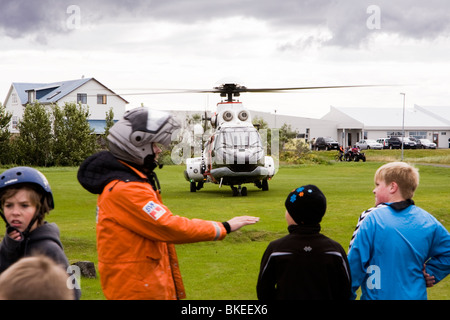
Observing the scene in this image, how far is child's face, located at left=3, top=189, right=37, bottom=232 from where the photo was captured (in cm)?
395

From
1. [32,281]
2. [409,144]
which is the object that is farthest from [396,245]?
[409,144]

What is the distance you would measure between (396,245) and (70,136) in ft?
157

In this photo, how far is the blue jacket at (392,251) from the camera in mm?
4230

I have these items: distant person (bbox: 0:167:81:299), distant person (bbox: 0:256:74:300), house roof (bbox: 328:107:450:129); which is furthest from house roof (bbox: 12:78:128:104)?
distant person (bbox: 0:256:74:300)

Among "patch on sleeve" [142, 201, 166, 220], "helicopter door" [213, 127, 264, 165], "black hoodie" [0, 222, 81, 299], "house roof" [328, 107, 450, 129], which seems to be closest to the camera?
"patch on sleeve" [142, 201, 166, 220]

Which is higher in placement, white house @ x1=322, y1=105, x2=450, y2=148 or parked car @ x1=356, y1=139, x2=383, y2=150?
white house @ x1=322, y1=105, x2=450, y2=148

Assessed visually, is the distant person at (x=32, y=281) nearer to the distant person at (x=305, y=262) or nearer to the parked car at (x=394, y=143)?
the distant person at (x=305, y=262)

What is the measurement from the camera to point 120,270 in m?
3.73

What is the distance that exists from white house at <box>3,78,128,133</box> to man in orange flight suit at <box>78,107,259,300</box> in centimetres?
5705

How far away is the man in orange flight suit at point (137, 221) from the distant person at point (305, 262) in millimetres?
344

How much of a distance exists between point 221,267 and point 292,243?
240 inches

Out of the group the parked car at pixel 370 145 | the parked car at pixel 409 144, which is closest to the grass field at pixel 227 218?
the parked car at pixel 370 145

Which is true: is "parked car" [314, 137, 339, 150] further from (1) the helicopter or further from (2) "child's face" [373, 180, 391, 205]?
(2) "child's face" [373, 180, 391, 205]

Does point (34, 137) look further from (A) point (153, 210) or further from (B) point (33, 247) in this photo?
(A) point (153, 210)
